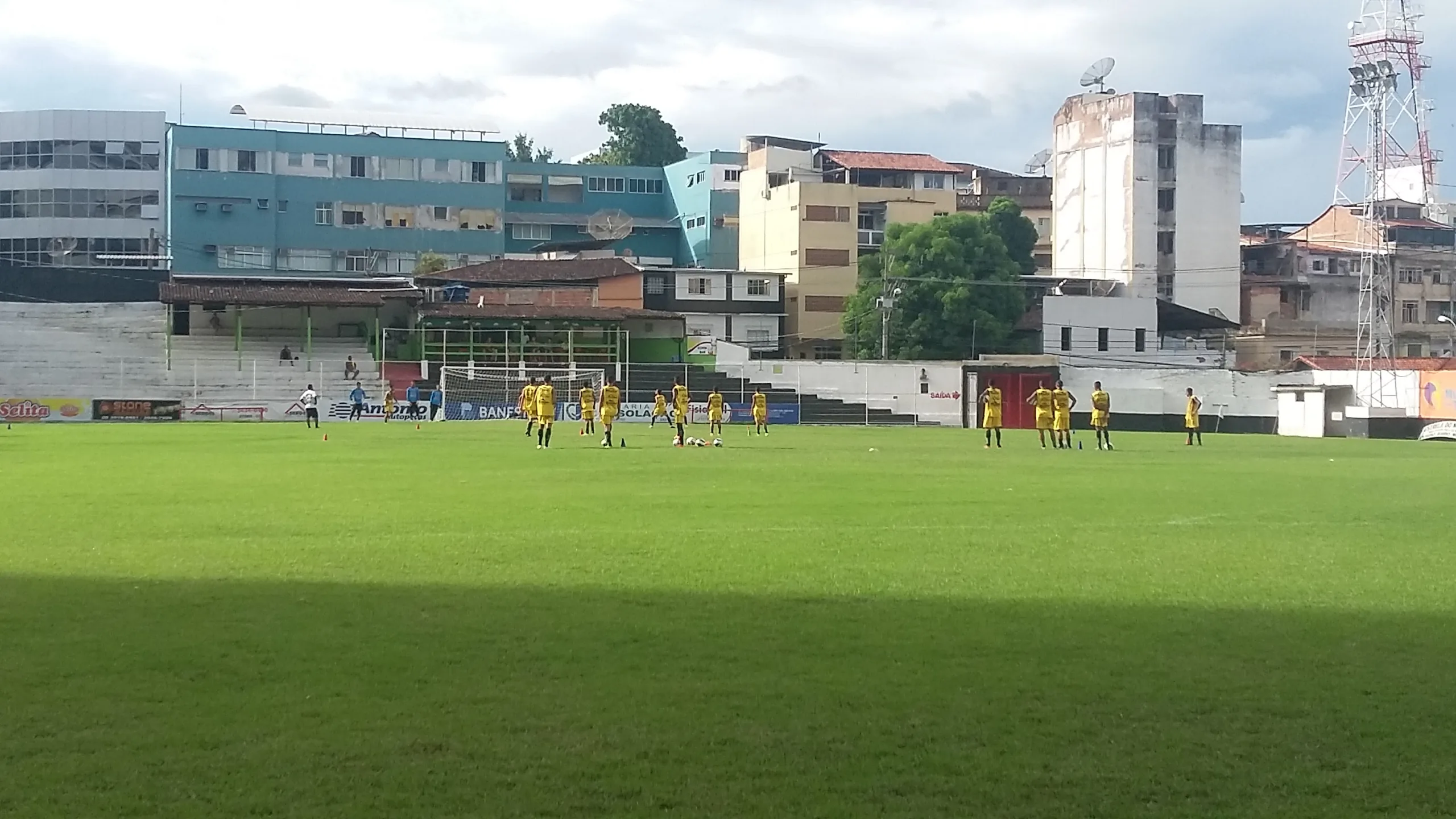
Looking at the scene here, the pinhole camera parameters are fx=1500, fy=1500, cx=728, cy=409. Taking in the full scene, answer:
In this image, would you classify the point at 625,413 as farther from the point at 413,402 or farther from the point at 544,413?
the point at 544,413

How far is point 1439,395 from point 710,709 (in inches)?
2156

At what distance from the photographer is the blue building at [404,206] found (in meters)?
83.4

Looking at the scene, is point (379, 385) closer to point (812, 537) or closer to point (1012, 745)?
point (812, 537)

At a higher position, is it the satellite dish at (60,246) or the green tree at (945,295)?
the satellite dish at (60,246)

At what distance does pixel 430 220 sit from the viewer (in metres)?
88.3

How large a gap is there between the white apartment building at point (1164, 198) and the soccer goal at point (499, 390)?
35445 mm

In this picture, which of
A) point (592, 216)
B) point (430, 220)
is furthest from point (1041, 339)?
point (430, 220)

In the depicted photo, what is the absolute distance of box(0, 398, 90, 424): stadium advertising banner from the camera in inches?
2095

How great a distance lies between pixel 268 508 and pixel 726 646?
10587mm

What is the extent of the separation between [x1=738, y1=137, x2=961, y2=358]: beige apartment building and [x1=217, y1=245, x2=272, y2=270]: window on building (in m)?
27.2

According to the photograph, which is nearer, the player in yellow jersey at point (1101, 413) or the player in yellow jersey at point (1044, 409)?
the player in yellow jersey at point (1101, 413)

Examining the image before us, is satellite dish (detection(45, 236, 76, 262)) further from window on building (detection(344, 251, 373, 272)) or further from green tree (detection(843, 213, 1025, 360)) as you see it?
green tree (detection(843, 213, 1025, 360))

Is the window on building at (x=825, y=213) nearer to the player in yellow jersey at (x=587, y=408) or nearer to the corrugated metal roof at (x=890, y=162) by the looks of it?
the corrugated metal roof at (x=890, y=162)

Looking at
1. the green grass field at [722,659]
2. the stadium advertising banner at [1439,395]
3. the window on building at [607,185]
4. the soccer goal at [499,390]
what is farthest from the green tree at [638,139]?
the green grass field at [722,659]
